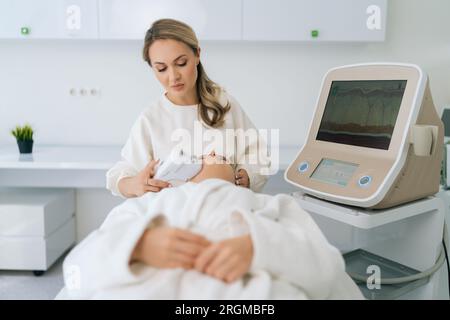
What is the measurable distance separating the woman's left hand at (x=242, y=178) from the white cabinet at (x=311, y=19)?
1.17m

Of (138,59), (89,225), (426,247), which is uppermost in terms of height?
(138,59)

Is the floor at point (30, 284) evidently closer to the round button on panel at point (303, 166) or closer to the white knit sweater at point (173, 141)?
the white knit sweater at point (173, 141)

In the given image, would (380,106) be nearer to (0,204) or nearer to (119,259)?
(119,259)

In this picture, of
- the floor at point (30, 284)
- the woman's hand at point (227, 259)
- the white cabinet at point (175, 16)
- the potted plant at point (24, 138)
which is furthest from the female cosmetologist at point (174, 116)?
the potted plant at point (24, 138)

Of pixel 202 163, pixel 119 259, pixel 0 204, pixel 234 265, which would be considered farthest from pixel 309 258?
pixel 0 204

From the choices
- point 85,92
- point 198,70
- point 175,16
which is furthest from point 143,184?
point 85,92

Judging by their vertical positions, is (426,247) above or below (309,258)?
below

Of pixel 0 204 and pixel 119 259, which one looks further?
pixel 0 204

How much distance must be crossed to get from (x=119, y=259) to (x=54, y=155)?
1.86 m

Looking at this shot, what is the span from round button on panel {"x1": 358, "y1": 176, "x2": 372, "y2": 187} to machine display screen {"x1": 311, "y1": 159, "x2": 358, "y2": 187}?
0.13 ft

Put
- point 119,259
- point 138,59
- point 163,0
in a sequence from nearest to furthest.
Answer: point 119,259
point 163,0
point 138,59

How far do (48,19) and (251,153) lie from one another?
154 cm

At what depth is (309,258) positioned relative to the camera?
683 mm

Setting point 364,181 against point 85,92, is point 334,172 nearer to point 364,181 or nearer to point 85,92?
point 364,181
